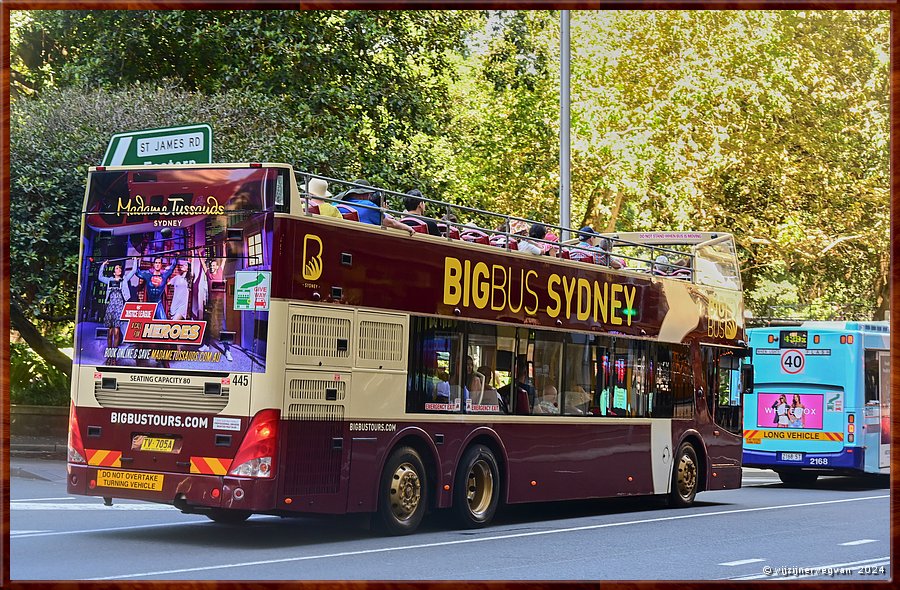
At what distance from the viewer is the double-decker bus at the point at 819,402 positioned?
2461 centimetres

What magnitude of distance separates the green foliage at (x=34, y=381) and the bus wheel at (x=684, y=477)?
11473 millimetres

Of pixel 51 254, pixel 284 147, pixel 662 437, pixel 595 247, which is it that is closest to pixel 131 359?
pixel 595 247

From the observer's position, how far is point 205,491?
39.0ft

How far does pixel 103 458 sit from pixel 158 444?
59 cm

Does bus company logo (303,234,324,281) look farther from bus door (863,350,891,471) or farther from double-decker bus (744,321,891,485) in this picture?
bus door (863,350,891,471)

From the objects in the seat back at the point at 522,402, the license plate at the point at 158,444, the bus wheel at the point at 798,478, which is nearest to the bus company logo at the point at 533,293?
the seat back at the point at 522,402

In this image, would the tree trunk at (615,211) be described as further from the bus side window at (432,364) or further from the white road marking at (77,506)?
the bus side window at (432,364)

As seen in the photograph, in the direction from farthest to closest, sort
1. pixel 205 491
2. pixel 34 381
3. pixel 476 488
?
pixel 34 381 → pixel 476 488 → pixel 205 491

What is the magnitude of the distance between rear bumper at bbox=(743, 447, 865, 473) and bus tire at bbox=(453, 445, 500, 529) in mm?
10935

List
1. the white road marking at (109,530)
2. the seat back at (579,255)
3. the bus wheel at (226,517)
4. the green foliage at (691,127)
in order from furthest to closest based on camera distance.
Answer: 1. the green foliage at (691,127)
2. the seat back at (579,255)
3. the bus wheel at (226,517)
4. the white road marking at (109,530)

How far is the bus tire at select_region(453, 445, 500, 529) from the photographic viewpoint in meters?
14.4

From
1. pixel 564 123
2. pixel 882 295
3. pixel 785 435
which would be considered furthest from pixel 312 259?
pixel 882 295

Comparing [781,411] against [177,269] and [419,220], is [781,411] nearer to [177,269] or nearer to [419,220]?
[419,220]

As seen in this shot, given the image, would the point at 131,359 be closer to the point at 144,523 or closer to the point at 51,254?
the point at 144,523
